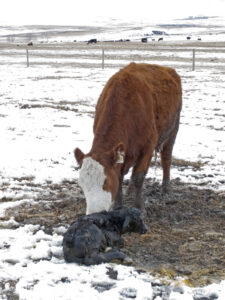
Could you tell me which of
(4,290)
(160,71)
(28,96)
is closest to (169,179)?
(160,71)

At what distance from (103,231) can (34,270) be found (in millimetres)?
763

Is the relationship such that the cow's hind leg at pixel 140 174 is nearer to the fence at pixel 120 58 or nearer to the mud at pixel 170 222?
the mud at pixel 170 222

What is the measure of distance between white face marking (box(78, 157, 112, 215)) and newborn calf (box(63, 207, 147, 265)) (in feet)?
0.33

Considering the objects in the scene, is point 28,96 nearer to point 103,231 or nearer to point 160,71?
point 160,71

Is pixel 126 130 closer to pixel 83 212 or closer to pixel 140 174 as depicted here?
pixel 140 174

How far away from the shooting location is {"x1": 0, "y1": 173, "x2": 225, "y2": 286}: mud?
416cm

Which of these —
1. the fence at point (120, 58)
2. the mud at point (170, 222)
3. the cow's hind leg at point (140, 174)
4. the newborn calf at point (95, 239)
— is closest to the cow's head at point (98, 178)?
the newborn calf at point (95, 239)

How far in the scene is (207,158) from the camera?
8.18 m

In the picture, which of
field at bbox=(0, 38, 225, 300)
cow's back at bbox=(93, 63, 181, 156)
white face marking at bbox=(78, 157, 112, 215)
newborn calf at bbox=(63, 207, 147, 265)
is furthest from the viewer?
cow's back at bbox=(93, 63, 181, 156)

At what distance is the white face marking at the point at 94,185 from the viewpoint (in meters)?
4.43

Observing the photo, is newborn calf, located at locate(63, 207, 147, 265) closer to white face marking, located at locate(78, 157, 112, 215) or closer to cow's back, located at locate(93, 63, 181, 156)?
white face marking, located at locate(78, 157, 112, 215)

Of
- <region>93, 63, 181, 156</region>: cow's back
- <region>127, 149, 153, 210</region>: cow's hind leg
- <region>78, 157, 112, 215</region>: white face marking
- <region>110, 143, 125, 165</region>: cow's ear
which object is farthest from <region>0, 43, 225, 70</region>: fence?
<region>78, 157, 112, 215</region>: white face marking

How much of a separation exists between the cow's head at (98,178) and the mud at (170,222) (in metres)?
0.55

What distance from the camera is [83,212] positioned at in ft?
18.0
